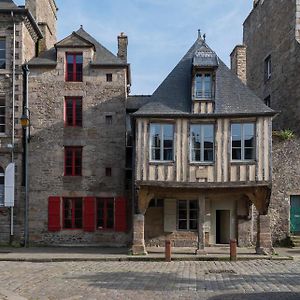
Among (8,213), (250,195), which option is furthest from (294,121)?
(8,213)

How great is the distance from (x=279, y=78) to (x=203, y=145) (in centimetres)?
842

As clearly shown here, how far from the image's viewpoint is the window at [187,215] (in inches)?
744

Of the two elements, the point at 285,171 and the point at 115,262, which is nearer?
the point at 115,262

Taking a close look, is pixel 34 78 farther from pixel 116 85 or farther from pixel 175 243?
pixel 175 243

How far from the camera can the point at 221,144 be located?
16516 mm

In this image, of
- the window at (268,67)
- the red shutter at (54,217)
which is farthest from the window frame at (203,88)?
the window at (268,67)

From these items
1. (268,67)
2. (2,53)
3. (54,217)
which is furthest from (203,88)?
(268,67)

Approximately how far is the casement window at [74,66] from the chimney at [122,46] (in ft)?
6.81

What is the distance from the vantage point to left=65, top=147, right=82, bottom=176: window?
1939 centimetres

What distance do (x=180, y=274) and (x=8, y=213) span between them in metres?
9.31

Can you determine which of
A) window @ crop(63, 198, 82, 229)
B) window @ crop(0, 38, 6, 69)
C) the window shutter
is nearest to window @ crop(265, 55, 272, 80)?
the window shutter

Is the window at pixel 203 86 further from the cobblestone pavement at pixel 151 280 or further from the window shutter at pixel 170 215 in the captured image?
the cobblestone pavement at pixel 151 280

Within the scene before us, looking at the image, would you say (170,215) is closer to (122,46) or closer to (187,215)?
(187,215)

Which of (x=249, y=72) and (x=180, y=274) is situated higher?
(x=249, y=72)
